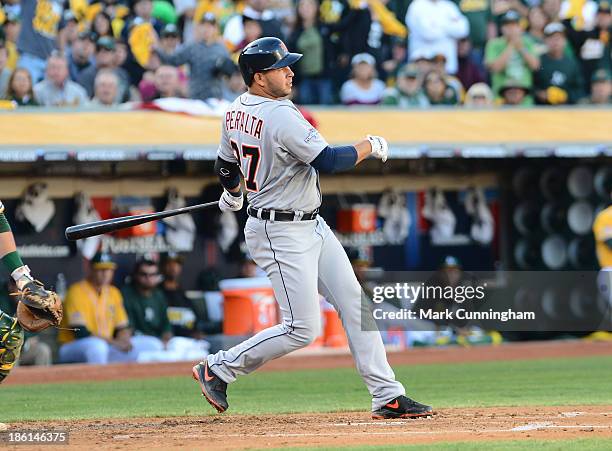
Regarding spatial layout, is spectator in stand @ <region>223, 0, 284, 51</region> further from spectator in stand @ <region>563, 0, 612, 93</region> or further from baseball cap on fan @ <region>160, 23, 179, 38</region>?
spectator in stand @ <region>563, 0, 612, 93</region>

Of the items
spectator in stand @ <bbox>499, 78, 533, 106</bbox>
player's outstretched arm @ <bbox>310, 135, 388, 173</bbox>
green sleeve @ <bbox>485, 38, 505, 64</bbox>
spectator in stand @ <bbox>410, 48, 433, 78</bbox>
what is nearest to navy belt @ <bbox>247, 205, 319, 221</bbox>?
player's outstretched arm @ <bbox>310, 135, 388, 173</bbox>

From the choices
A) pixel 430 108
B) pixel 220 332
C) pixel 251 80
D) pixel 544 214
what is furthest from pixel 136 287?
pixel 251 80

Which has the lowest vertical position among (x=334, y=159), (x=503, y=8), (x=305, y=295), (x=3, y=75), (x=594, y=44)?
(x=305, y=295)

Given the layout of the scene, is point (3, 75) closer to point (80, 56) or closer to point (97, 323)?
point (80, 56)

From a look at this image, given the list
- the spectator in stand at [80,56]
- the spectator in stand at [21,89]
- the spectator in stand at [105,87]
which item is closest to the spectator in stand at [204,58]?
the spectator in stand at [105,87]

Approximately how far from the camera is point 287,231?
6586 millimetres

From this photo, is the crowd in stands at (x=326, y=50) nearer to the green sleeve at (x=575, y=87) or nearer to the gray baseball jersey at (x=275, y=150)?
the green sleeve at (x=575, y=87)

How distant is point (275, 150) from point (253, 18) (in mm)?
7181

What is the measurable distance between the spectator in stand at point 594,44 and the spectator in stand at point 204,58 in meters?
4.86

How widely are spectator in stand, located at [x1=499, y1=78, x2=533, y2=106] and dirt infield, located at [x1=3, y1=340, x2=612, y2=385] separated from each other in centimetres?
278

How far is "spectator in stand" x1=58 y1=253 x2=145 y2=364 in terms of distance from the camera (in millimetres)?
11969

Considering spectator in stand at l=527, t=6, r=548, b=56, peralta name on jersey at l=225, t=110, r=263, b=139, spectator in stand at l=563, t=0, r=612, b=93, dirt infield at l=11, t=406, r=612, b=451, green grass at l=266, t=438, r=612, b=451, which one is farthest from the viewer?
spectator in stand at l=527, t=6, r=548, b=56

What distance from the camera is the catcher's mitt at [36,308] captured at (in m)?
6.34

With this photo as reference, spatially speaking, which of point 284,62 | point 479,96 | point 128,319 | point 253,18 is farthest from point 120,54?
point 284,62
